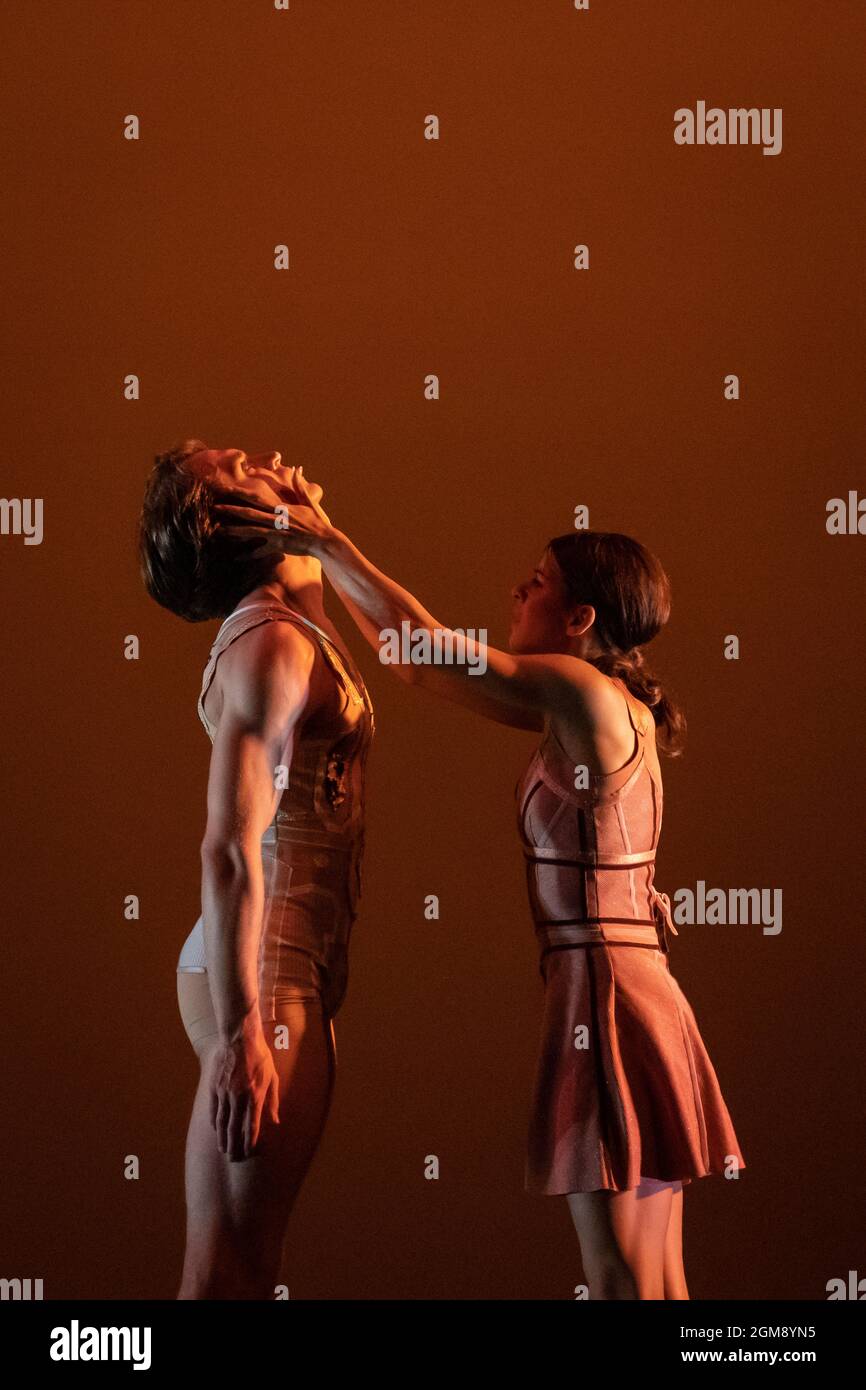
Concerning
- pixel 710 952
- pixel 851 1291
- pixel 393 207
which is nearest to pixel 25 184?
pixel 393 207

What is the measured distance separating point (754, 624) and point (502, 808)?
772mm

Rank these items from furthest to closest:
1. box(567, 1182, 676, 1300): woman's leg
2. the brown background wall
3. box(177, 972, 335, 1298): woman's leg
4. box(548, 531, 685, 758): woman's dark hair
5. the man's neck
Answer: the brown background wall, box(548, 531, 685, 758): woman's dark hair, the man's neck, box(567, 1182, 676, 1300): woman's leg, box(177, 972, 335, 1298): woman's leg

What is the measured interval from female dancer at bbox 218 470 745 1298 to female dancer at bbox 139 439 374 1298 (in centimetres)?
8

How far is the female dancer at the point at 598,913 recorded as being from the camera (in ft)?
7.45

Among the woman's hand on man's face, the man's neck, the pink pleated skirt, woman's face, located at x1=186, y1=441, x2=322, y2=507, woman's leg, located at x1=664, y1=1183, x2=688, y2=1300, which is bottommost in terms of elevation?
woman's leg, located at x1=664, y1=1183, x2=688, y2=1300

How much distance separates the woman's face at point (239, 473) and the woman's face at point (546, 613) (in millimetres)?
424

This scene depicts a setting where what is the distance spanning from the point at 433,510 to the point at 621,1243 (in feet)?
6.68

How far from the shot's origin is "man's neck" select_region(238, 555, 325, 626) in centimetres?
234

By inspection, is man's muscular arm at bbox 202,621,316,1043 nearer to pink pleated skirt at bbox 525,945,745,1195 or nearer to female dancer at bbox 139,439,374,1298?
female dancer at bbox 139,439,374,1298

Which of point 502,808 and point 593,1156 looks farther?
point 502,808

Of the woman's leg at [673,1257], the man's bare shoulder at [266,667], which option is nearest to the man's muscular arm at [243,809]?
the man's bare shoulder at [266,667]

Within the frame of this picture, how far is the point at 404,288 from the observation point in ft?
12.7

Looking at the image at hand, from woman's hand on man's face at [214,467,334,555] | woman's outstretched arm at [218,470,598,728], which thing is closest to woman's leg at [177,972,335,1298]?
woman's outstretched arm at [218,470,598,728]

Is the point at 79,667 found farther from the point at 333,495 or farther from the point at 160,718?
the point at 333,495
